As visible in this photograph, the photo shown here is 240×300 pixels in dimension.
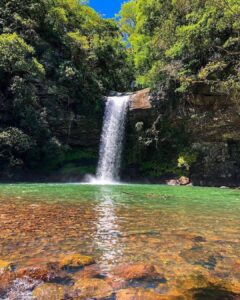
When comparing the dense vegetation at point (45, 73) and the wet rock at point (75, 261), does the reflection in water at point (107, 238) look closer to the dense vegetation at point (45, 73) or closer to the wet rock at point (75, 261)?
the wet rock at point (75, 261)

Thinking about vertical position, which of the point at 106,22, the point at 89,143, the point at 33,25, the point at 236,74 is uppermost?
the point at 106,22

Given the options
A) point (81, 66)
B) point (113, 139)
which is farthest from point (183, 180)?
point (81, 66)

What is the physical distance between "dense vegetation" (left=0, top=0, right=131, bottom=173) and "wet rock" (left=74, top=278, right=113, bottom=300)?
16941 mm

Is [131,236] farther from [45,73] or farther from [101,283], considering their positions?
[45,73]

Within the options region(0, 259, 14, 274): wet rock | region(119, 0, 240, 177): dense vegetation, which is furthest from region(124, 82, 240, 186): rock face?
region(0, 259, 14, 274): wet rock

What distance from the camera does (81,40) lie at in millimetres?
25984

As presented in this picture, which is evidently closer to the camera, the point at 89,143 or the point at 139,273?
the point at 139,273

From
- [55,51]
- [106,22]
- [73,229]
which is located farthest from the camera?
[106,22]

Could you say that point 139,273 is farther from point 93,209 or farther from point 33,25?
point 33,25

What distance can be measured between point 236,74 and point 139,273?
17.3m

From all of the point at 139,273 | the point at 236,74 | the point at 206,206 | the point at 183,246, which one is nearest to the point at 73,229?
the point at 183,246

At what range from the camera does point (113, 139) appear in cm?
2336

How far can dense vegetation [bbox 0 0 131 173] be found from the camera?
68.4 feet

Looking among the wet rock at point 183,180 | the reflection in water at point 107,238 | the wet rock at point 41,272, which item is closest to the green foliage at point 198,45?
the wet rock at point 183,180
